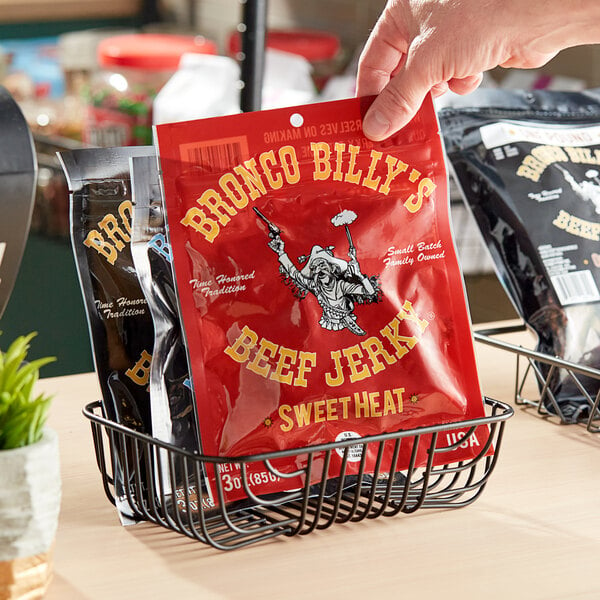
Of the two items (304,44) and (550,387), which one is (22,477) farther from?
(304,44)

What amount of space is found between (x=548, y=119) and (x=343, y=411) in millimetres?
462

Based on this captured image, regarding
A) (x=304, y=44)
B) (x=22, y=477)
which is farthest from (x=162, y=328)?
(x=304, y=44)

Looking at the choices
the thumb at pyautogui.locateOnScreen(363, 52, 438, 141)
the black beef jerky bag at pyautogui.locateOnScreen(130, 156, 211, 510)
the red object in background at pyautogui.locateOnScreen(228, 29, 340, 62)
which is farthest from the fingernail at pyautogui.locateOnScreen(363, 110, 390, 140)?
the red object in background at pyautogui.locateOnScreen(228, 29, 340, 62)

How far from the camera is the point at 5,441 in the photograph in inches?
19.2

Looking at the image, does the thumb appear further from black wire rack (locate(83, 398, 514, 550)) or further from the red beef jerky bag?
black wire rack (locate(83, 398, 514, 550))

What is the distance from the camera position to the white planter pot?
478 millimetres

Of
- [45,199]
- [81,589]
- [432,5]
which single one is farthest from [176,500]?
[45,199]

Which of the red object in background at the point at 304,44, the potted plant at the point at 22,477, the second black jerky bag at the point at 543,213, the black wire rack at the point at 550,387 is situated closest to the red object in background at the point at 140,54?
the red object in background at the point at 304,44

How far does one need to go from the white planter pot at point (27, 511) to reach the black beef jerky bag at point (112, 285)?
0.10 metres

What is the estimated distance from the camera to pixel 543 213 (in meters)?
0.86

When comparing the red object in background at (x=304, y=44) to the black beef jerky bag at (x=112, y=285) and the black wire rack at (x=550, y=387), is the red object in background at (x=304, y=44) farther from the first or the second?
the black beef jerky bag at (x=112, y=285)

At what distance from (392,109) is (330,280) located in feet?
0.41

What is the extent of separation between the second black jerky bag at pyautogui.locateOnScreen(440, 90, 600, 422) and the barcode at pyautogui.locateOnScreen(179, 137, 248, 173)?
1.09 ft

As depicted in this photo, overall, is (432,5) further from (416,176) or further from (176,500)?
(176,500)
